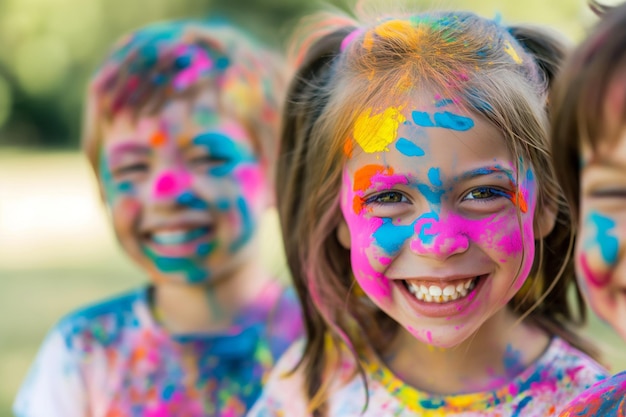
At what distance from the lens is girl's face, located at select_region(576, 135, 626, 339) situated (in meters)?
1.50

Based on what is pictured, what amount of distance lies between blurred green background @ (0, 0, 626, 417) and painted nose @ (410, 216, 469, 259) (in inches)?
40.1

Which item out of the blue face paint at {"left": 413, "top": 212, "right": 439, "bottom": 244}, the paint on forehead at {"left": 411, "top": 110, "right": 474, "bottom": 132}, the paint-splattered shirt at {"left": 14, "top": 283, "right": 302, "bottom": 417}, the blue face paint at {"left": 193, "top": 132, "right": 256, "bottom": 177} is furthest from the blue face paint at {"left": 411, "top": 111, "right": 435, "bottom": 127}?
the paint-splattered shirt at {"left": 14, "top": 283, "right": 302, "bottom": 417}

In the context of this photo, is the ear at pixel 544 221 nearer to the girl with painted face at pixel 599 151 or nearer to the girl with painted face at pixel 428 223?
the girl with painted face at pixel 428 223

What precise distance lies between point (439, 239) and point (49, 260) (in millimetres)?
7435

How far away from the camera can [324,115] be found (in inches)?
84.7

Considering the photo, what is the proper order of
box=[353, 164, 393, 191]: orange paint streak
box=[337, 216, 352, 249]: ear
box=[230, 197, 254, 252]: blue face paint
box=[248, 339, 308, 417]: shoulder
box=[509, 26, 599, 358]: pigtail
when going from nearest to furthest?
box=[353, 164, 393, 191]: orange paint streak, box=[509, 26, 599, 358]: pigtail, box=[337, 216, 352, 249]: ear, box=[248, 339, 308, 417]: shoulder, box=[230, 197, 254, 252]: blue face paint

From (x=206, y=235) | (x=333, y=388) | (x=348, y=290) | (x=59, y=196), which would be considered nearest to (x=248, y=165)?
(x=206, y=235)

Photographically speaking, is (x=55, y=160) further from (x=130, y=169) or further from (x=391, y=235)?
(x=391, y=235)

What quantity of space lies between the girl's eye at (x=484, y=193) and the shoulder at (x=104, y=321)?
5.25 ft

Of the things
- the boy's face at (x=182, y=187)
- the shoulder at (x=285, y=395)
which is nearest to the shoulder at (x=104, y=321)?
the boy's face at (x=182, y=187)

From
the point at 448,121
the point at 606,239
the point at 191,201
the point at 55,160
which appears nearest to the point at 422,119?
the point at 448,121

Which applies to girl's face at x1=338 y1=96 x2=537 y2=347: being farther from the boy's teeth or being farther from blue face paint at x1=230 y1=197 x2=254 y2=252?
blue face paint at x1=230 y1=197 x2=254 y2=252

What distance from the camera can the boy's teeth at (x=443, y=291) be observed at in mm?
1928

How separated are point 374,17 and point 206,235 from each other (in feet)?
3.41
